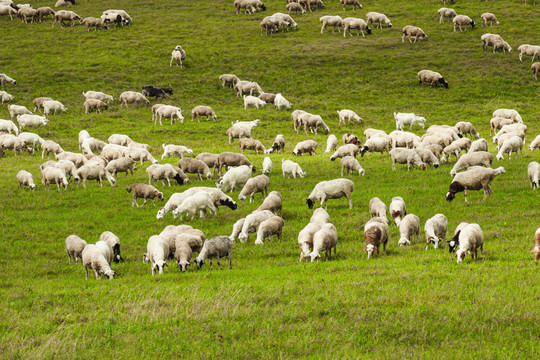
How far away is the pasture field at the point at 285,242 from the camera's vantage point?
32.7ft

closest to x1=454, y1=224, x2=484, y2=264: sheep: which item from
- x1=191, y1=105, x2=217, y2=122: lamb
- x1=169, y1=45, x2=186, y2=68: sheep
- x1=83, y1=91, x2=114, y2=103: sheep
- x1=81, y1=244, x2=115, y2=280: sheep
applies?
x1=81, y1=244, x2=115, y2=280: sheep

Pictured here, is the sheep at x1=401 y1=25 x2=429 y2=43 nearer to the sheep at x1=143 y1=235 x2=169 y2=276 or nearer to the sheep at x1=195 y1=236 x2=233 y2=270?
the sheep at x1=195 y1=236 x2=233 y2=270

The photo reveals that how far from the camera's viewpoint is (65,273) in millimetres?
17266

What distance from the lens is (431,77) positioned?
55.2 metres

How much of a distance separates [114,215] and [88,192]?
4655 mm

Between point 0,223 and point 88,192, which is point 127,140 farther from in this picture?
point 0,223

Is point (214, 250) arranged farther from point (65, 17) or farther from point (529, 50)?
point (65, 17)

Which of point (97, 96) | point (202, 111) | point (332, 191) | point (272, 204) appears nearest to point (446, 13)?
point (202, 111)

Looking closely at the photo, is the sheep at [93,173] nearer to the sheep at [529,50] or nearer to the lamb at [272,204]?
the lamb at [272,204]

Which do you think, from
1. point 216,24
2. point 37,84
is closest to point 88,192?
point 37,84

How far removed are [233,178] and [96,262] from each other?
1218cm

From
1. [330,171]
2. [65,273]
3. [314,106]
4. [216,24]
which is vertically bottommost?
[65,273]

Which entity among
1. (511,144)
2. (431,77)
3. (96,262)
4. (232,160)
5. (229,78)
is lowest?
(96,262)

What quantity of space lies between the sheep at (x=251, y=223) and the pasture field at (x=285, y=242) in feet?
1.07
